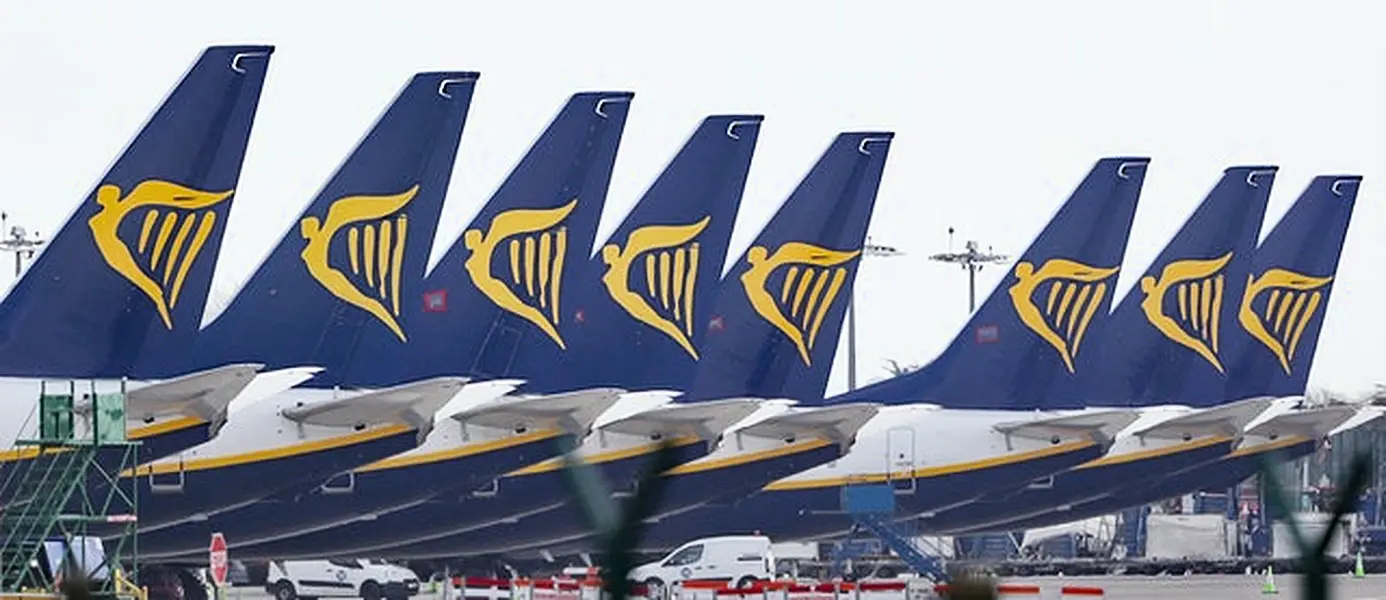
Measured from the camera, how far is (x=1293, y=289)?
66750mm

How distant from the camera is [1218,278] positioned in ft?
212

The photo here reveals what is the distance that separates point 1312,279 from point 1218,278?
133 inches

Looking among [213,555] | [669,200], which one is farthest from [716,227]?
[213,555]

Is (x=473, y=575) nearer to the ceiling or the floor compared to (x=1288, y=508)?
nearer to the ceiling

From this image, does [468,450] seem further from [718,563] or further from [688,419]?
[718,563]

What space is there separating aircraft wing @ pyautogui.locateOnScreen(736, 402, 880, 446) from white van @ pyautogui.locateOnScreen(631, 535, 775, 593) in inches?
132

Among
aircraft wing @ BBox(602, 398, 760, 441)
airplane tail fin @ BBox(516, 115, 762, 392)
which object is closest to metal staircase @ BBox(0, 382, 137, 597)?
aircraft wing @ BBox(602, 398, 760, 441)

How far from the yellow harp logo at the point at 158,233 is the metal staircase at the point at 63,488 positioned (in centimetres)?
172

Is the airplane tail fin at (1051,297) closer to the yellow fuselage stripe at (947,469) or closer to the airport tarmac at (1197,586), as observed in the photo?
the yellow fuselage stripe at (947,469)

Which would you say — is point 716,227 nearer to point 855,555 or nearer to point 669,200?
point 669,200

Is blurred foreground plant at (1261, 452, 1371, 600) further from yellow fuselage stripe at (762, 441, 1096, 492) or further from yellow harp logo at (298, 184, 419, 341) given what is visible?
yellow fuselage stripe at (762, 441, 1096, 492)

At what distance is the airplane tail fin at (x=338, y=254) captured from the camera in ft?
142

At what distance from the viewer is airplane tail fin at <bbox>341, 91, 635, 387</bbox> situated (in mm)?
47219

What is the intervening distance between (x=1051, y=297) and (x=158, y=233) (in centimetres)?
2668
